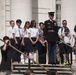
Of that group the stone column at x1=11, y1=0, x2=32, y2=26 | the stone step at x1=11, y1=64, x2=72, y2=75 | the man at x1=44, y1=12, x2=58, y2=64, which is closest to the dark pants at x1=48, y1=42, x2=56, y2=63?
the man at x1=44, y1=12, x2=58, y2=64

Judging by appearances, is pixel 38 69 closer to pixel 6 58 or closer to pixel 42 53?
pixel 42 53

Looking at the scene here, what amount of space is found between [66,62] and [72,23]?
4.25m

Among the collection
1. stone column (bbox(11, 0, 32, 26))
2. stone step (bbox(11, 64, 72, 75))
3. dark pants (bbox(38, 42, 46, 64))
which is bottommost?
stone step (bbox(11, 64, 72, 75))

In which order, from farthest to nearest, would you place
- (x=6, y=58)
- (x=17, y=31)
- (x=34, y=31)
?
(x=17, y=31), (x=34, y=31), (x=6, y=58)

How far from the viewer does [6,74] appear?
12.6 metres

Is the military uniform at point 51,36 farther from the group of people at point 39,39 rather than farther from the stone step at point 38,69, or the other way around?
the stone step at point 38,69

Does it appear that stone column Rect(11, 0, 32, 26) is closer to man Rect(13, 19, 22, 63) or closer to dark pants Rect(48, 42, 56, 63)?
man Rect(13, 19, 22, 63)

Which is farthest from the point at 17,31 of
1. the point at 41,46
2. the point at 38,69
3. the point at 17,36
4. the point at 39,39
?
the point at 38,69

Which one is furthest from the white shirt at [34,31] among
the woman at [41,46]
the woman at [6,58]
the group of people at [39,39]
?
the woman at [6,58]

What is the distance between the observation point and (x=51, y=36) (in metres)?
15.1

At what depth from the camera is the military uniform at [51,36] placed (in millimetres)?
15030

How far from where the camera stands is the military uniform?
49.3 ft

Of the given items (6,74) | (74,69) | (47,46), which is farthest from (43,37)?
(6,74)

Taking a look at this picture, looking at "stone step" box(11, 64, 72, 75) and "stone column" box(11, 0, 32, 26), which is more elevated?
"stone column" box(11, 0, 32, 26)
